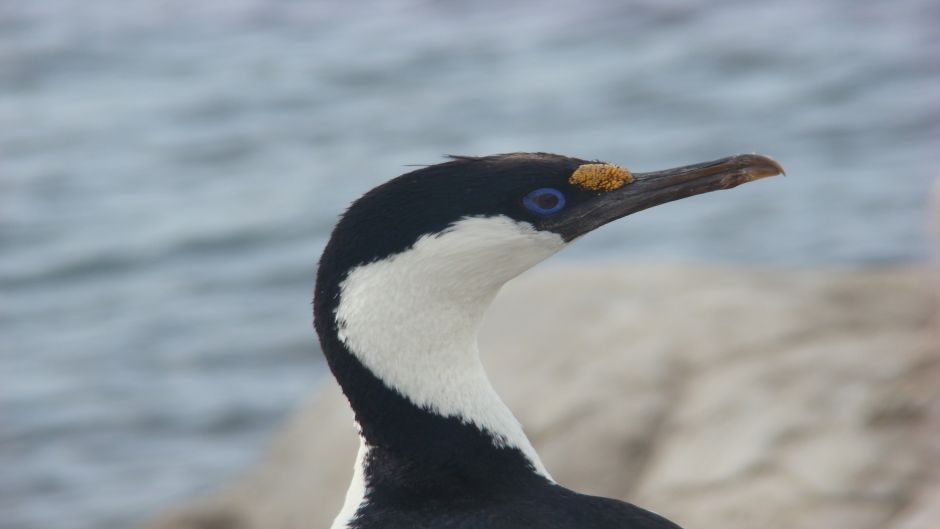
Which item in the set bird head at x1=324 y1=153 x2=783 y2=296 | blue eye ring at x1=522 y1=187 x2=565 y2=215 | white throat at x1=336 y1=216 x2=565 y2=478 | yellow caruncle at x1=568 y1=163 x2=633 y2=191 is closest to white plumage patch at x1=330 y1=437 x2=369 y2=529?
white throat at x1=336 y1=216 x2=565 y2=478

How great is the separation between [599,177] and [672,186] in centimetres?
19

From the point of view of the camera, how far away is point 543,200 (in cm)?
376

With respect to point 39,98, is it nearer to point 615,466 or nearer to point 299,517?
point 299,517

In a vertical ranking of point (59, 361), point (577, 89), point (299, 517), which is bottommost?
point (299, 517)

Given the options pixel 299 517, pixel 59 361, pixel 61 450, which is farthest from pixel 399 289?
pixel 59 361

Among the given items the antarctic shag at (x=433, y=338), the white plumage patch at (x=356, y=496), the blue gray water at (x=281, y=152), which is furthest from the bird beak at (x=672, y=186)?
the blue gray water at (x=281, y=152)

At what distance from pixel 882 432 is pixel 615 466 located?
3.77 ft

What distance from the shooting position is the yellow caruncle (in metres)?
3.81

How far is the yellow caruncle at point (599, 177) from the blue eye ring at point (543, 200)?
54 millimetres

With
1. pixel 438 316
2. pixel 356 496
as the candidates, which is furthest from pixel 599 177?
pixel 356 496

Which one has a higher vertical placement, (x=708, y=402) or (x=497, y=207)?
(x=708, y=402)

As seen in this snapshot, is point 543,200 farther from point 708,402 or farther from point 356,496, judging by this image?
point 708,402

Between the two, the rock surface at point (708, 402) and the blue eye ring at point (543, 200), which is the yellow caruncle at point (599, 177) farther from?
the rock surface at point (708, 402)

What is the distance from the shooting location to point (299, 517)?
7480mm
